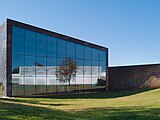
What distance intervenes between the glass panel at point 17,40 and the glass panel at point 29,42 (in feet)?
2.03

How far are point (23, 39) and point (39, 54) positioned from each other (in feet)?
10.2

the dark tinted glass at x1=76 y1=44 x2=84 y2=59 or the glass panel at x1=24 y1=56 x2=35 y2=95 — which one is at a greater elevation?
the dark tinted glass at x1=76 y1=44 x2=84 y2=59

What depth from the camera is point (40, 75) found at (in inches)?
1312

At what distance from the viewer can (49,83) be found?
34625mm

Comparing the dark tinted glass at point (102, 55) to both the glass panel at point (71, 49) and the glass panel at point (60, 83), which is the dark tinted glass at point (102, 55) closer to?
the glass panel at point (71, 49)

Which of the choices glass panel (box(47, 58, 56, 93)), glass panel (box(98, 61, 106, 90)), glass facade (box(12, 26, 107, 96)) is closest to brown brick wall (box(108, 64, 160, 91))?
glass panel (box(98, 61, 106, 90))

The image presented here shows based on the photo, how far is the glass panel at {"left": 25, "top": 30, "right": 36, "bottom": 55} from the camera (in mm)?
31656

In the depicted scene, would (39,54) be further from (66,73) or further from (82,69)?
(82,69)

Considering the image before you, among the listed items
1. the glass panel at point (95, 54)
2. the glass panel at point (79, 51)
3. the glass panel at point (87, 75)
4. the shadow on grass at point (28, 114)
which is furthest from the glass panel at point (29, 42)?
the shadow on grass at point (28, 114)

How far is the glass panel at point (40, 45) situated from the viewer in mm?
33250

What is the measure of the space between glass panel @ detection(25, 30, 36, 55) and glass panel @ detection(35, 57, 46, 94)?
150 cm

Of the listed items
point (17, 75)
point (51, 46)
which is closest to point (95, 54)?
point (51, 46)

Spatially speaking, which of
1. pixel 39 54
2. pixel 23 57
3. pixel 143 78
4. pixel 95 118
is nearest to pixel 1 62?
pixel 23 57

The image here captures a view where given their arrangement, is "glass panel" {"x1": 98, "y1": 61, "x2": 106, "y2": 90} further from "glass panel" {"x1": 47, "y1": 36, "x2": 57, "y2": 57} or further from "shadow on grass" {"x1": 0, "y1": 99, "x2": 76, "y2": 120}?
"shadow on grass" {"x1": 0, "y1": 99, "x2": 76, "y2": 120}
